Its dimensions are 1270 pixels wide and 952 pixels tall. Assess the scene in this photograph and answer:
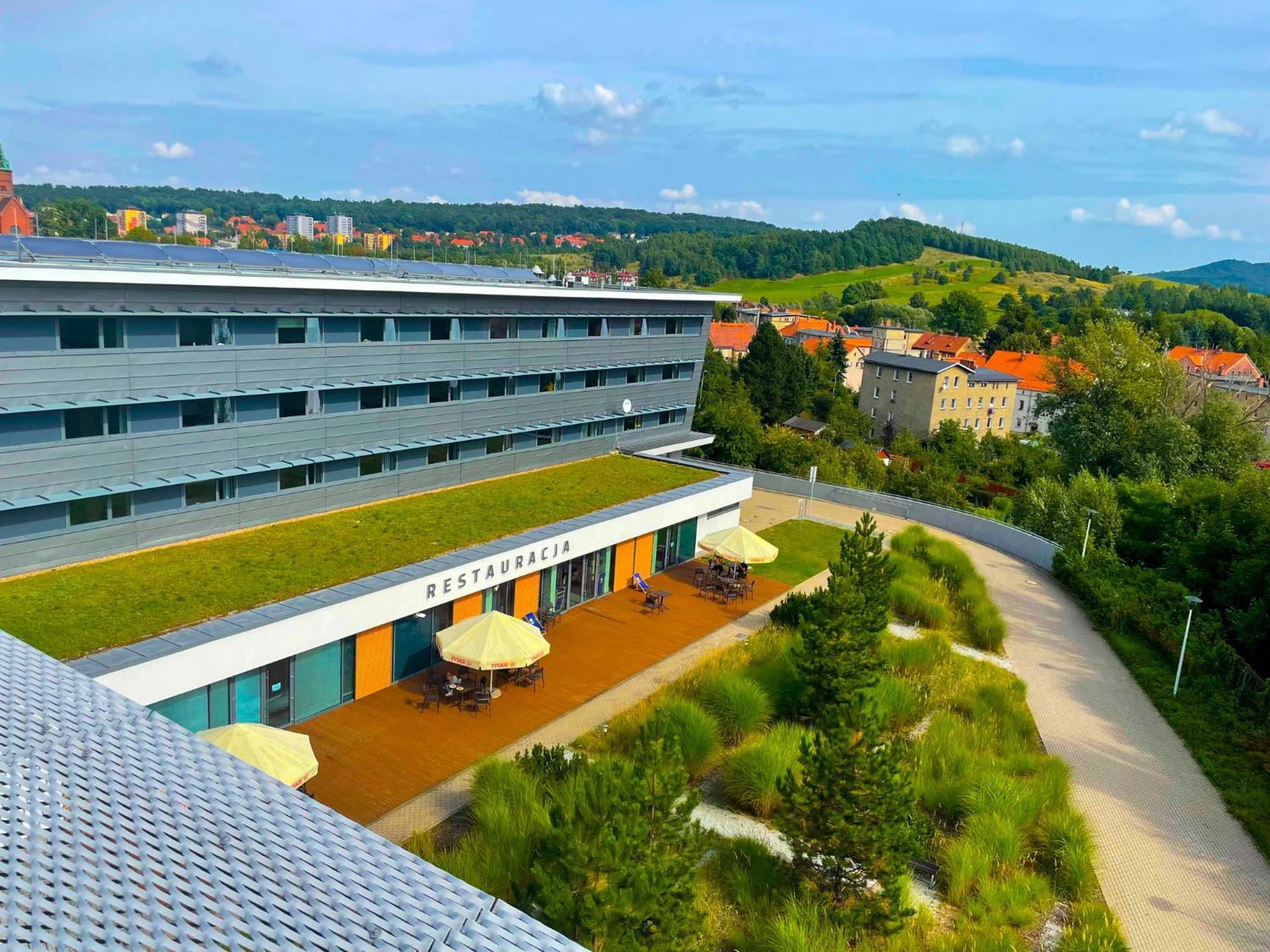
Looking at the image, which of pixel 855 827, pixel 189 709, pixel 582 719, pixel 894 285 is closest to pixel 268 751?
pixel 189 709

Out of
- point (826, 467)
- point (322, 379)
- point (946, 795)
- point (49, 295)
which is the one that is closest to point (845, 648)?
point (946, 795)

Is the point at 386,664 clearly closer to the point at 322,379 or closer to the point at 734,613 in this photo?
the point at 322,379

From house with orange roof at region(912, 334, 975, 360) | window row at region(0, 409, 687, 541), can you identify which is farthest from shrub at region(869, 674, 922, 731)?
house with orange roof at region(912, 334, 975, 360)

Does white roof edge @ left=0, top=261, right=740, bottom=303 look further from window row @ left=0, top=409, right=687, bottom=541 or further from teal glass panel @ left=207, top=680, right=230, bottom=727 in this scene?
teal glass panel @ left=207, top=680, right=230, bottom=727

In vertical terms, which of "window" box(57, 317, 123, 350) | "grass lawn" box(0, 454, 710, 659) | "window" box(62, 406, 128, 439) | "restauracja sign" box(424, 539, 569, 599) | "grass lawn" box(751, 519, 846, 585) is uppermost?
"window" box(57, 317, 123, 350)

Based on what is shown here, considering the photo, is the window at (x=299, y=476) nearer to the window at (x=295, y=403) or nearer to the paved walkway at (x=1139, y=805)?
the window at (x=295, y=403)

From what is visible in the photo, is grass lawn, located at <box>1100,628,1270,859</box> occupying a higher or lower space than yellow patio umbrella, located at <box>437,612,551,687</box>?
lower

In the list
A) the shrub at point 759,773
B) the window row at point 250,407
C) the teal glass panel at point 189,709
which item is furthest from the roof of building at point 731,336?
the teal glass panel at point 189,709
